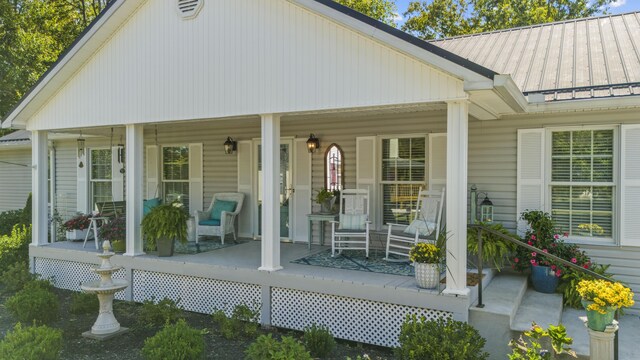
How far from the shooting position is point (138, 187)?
6.66 m

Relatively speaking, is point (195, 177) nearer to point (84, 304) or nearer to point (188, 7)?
point (84, 304)

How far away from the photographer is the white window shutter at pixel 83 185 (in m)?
10.6

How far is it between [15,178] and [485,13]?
56.0 feet

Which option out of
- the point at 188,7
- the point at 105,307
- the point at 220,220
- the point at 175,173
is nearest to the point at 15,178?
the point at 175,173

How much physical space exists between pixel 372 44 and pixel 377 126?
2.49 m

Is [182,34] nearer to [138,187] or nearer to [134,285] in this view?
[138,187]

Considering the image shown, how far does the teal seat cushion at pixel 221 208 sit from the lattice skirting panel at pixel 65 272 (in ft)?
6.38

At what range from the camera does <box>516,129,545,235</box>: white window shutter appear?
5965 mm

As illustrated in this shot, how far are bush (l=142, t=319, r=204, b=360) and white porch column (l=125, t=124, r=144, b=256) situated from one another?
9.10ft

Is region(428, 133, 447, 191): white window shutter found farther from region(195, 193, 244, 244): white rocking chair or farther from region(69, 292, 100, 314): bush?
region(69, 292, 100, 314): bush

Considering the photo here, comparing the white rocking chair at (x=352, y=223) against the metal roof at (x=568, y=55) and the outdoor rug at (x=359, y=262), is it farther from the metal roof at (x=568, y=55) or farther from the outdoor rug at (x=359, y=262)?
the metal roof at (x=568, y=55)

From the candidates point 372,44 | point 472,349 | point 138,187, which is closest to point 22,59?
point 138,187

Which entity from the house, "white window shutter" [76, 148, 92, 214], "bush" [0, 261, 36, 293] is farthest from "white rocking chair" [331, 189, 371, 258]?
"white window shutter" [76, 148, 92, 214]

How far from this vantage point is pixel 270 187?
18.0 ft
